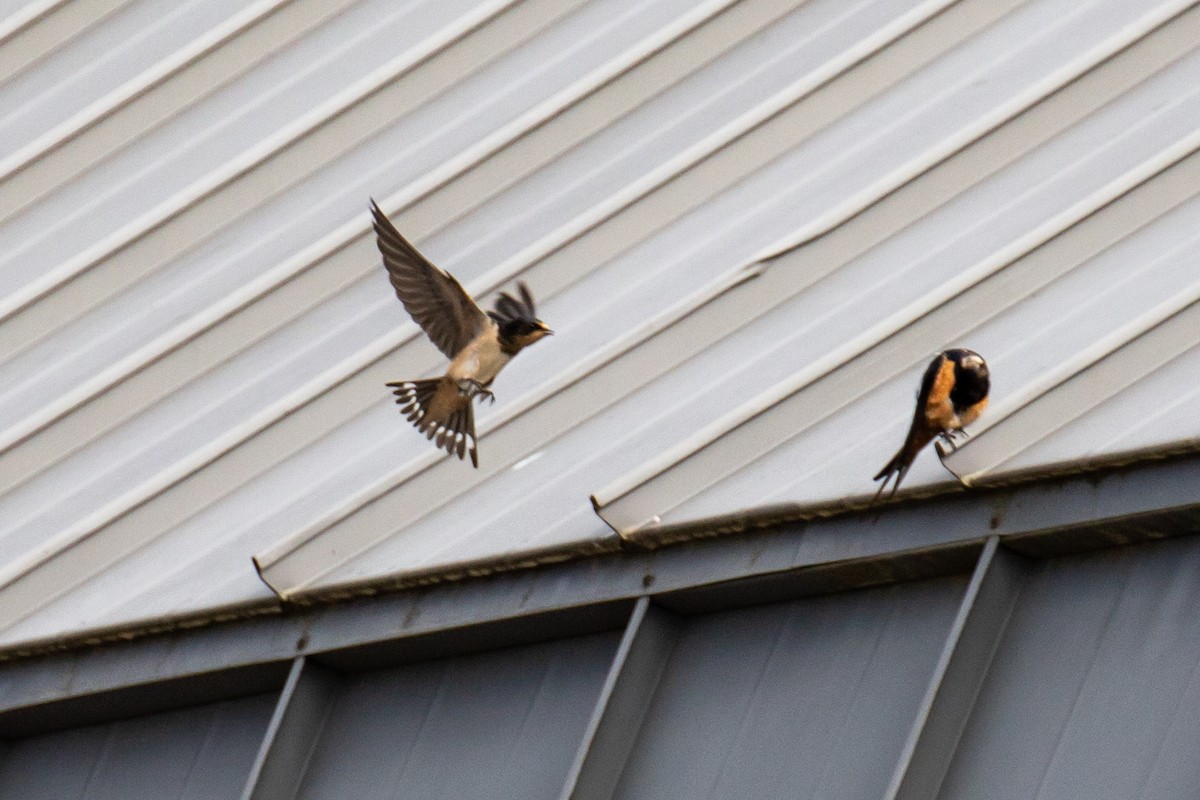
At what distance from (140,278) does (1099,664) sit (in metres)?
4.80

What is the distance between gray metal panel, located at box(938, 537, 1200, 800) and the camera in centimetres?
742

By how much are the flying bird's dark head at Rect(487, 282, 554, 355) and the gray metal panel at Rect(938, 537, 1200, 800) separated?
2.15 meters

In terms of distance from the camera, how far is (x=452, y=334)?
9305 mm

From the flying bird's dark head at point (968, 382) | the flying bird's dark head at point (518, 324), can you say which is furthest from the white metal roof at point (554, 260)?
the flying bird's dark head at point (518, 324)

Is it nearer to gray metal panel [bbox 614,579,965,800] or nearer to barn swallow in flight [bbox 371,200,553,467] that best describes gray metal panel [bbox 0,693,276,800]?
barn swallow in flight [bbox 371,200,553,467]

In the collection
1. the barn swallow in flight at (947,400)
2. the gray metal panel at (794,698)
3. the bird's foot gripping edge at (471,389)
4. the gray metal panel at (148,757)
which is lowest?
the gray metal panel at (148,757)

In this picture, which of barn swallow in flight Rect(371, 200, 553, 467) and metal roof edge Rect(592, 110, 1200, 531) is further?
barn swallow in flight Rect(371, 200, 553, 467)

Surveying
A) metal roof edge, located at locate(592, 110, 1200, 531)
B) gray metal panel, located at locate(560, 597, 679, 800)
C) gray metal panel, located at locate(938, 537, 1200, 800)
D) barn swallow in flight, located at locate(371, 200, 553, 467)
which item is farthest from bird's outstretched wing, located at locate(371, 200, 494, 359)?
gray metal panel, located at locate(938, 537, 1200, 800)

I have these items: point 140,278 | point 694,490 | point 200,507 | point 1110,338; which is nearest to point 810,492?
point 694,490

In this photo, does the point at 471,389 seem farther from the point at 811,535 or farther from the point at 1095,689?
the point at 1095,689

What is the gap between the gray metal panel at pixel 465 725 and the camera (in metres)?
8.63

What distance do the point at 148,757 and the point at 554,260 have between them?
2607 millimetres

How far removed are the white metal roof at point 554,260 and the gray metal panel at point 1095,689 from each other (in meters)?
0.44

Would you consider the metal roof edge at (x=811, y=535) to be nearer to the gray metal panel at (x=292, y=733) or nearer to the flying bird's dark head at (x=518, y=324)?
the gray metal panel at (x=292, y=733)
